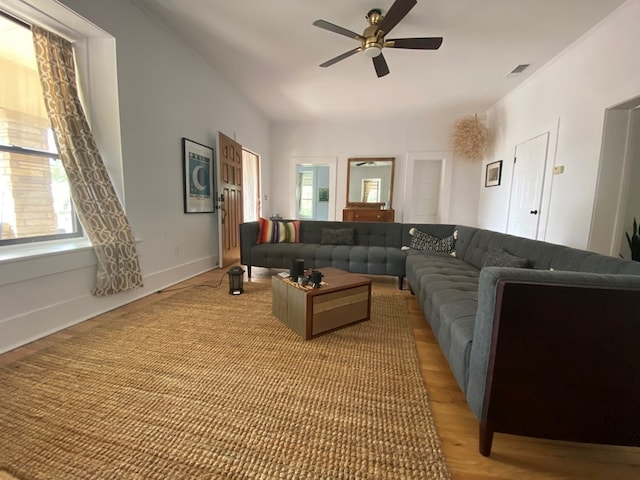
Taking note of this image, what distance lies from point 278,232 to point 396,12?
2.56m

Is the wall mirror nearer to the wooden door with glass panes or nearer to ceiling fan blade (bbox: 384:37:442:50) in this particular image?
the wooden door with glass panes

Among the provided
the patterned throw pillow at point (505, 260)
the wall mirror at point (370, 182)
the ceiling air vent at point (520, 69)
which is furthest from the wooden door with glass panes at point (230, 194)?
the ceiling air vent at point (520, 69)

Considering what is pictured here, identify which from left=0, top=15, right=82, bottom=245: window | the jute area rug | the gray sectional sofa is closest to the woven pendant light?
the jute area rug

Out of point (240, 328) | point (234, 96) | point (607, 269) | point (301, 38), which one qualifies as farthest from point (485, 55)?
point (240, 328)

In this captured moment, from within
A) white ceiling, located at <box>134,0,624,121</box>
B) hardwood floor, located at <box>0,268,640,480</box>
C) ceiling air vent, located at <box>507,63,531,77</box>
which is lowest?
hardwood floor, located at <box>0,268,640,480</box>

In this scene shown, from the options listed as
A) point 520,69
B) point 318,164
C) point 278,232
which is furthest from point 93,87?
point 520,69

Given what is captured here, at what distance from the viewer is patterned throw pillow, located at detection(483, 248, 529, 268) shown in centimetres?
186

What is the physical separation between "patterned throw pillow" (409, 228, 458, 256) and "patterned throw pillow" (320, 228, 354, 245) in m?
0.78

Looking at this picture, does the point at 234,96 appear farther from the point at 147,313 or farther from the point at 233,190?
the point at 147,313

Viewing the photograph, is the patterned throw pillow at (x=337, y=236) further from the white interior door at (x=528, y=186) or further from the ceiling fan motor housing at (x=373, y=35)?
the white interior door at (x=528, y=186)

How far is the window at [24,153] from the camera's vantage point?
189cm

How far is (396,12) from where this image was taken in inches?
81.0

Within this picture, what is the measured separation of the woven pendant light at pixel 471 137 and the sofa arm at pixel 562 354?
490 cm

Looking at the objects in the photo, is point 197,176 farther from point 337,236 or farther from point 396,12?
point 396,12
